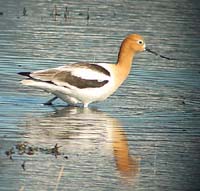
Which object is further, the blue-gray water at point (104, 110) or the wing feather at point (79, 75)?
the wing feather at point (79, 75)

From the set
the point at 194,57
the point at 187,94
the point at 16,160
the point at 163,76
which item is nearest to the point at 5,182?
the point at 16,160

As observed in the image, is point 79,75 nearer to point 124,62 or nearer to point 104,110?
point 104,110

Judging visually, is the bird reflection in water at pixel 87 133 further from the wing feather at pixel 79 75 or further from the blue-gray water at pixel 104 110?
the wing feather at pixel 79 75

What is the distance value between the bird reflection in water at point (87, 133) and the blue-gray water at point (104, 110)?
0.01m

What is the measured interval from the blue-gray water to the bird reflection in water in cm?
1

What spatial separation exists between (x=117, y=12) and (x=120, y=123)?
37.9 ft

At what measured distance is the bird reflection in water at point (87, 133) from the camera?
10.5 meters

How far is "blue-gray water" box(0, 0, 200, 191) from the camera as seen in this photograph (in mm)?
9812

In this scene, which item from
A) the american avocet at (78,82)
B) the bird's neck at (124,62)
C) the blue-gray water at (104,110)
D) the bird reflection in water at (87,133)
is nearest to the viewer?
the blue-gray water at (104,110)

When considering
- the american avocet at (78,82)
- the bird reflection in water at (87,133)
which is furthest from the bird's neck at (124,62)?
the bird reflection in water at (87,133)

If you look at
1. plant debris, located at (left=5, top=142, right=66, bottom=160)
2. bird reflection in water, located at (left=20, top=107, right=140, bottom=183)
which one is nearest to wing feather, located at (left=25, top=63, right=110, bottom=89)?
bird reflection in water, located at (left=20, top=107, right=140, bottom=183)

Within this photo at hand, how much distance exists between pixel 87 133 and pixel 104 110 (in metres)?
1.85

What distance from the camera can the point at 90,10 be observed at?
78.4ft

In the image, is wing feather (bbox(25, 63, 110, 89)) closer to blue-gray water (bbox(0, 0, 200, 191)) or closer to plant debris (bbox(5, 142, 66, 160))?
blue-gray water (bbox(0, 0, 200, 191))
